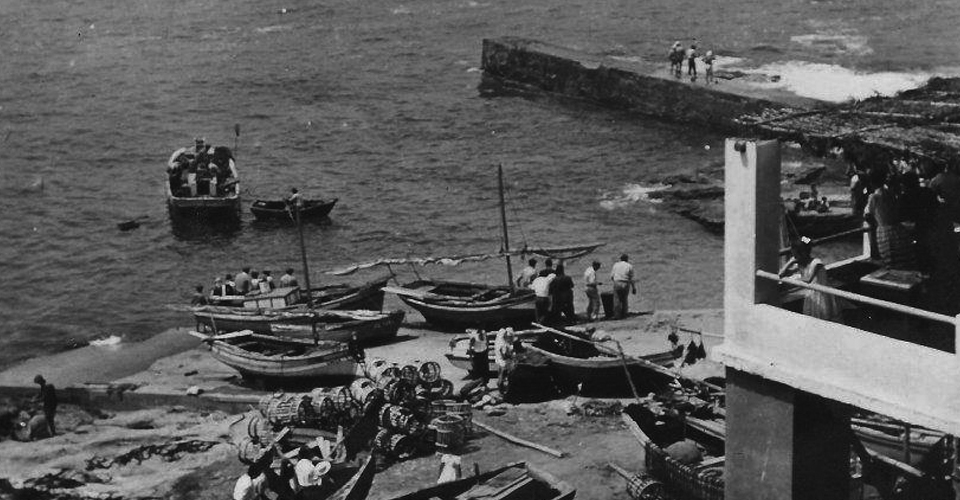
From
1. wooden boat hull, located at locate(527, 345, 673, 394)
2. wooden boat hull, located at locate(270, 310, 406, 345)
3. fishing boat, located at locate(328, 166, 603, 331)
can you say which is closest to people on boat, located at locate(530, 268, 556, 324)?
fishing boat, located at locate(328, 166, 603, 331)

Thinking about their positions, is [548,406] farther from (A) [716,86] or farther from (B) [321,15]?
(B) [321,15]

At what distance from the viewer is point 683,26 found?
3012 inches

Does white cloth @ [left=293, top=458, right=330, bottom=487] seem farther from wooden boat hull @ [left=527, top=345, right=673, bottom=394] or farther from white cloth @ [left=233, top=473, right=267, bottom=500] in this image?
wooden boat hull @ [left=527, top=345, right=673, bottom=394]

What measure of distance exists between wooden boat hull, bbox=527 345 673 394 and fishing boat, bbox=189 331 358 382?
15.9 ft

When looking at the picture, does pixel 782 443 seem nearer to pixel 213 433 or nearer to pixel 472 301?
pixel 213 433

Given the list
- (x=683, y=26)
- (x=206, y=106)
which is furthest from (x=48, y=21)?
(x=683, y=26)

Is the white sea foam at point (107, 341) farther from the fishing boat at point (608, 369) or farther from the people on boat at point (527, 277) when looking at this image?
the fishing boat at point (608, 369)

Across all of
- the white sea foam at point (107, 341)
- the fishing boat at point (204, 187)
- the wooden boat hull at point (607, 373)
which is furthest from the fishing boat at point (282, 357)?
the fishing boat at point (204, 187)

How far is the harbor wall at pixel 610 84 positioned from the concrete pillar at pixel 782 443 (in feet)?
122

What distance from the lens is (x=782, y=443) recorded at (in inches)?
526

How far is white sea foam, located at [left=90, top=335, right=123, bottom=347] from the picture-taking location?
37094 mm

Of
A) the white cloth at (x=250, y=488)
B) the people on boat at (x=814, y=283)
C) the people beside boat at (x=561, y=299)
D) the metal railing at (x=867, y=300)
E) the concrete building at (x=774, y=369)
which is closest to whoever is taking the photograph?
the metal railing at (x=867, y=300)

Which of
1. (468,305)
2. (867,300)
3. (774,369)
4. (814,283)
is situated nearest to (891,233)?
(814,283)

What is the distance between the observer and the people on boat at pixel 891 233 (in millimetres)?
14914
